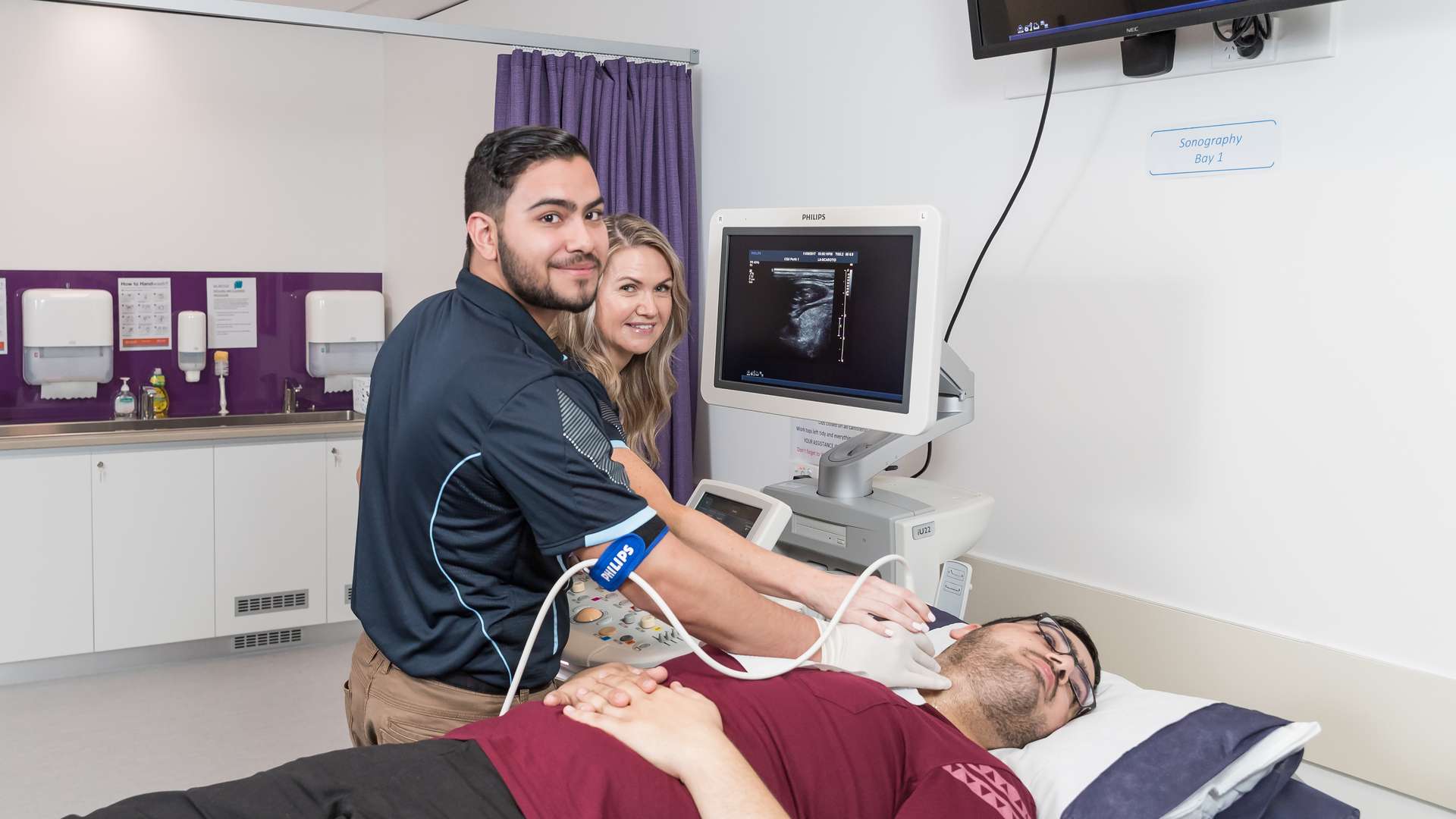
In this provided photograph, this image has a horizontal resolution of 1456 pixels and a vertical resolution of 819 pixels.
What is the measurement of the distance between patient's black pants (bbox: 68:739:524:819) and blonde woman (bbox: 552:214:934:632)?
637 mm

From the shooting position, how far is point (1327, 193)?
1983 millimetres

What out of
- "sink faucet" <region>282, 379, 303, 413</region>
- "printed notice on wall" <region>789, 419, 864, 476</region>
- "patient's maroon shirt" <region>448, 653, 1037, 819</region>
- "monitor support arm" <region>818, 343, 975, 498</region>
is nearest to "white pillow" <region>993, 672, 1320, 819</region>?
"patient's maroon shirt" <region>448, 653, 1037, 819</region>

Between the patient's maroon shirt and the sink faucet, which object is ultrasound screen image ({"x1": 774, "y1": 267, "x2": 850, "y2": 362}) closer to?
the patient's maroon shirt

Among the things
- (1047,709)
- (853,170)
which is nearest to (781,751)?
(1047,709)

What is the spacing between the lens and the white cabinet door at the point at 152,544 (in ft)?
12.3

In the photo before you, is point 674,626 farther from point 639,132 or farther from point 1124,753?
point 639,132

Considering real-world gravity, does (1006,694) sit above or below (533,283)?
below

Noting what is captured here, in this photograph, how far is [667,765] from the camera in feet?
4.72

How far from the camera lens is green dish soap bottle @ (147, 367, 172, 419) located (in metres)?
4.32

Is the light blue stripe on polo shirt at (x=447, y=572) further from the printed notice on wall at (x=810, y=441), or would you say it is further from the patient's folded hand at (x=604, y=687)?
the printed notice on wall at (x=810, y=441)

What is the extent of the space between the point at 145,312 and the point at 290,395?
0.62 m

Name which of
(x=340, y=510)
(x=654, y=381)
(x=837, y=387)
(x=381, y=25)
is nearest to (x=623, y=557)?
(x=837, y=387)

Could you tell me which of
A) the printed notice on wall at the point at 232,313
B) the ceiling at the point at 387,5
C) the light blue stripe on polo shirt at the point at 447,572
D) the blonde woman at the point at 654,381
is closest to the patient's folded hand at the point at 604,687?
the light blue stripe on polo shirt at the point at 447,572

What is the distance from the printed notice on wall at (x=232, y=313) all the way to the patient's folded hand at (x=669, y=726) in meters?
3.54
